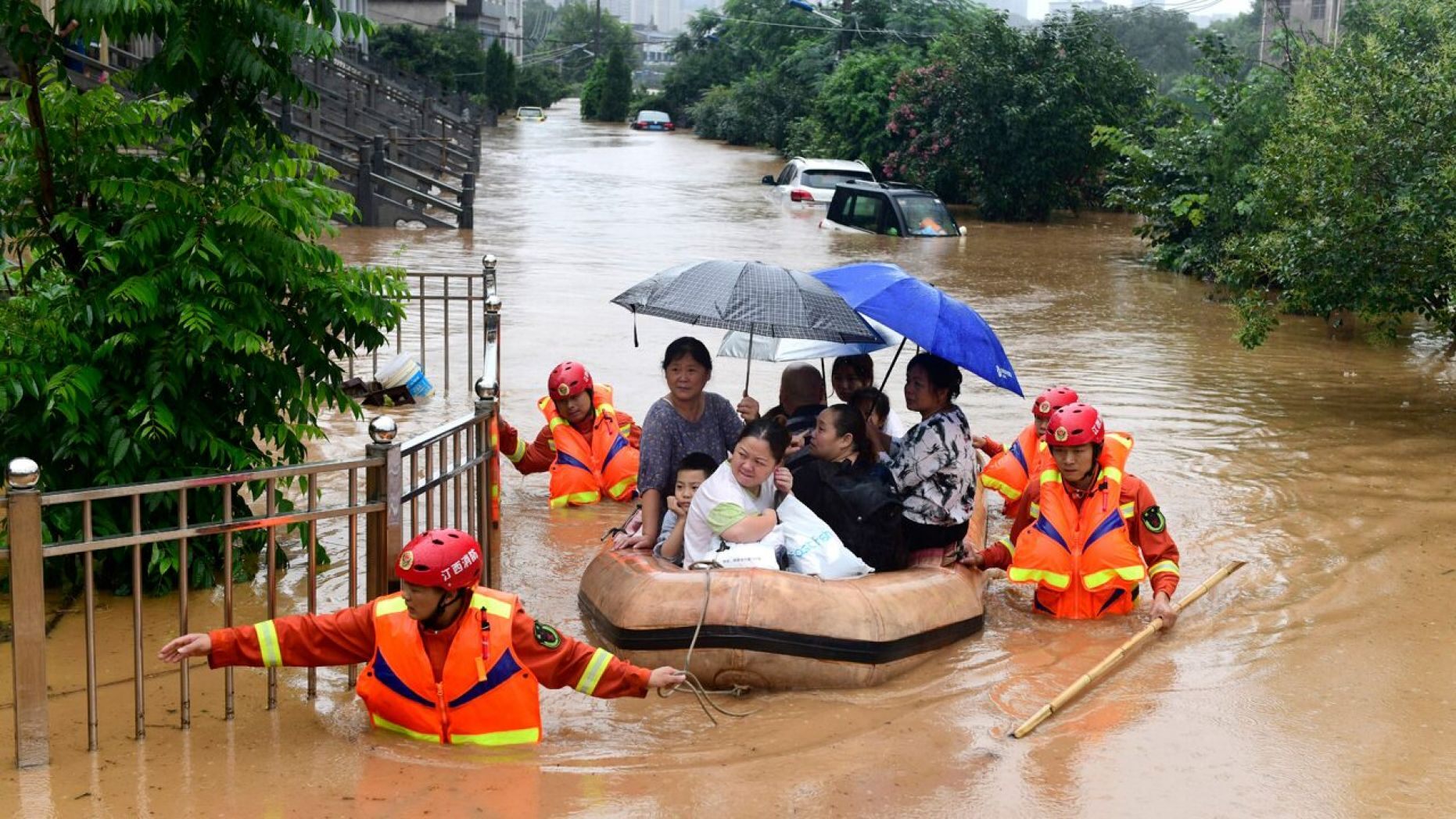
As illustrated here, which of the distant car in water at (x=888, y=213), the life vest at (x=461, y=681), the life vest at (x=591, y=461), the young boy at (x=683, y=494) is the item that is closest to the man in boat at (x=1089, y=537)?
the young boy at (x=683, y=494)

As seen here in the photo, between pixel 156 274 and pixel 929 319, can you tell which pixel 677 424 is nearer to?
pixel 929 319

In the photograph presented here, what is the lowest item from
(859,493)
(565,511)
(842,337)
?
(565,511)

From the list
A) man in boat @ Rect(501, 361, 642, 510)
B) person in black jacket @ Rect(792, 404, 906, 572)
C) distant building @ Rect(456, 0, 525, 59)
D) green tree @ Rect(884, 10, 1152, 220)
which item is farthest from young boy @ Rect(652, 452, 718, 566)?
distant building @ Rect(456, 0, 525, 59)

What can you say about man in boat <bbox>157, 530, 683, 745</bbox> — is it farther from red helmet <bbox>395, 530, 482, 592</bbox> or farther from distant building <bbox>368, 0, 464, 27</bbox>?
distant building <bbox>368, 0, 464, 27</bbox>

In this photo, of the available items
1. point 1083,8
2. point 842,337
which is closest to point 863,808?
point 842,337

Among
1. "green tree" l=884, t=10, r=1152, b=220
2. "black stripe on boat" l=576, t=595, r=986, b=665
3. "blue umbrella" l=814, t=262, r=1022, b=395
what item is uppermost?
"green tree" l=884, t=10, r=1152, b=220

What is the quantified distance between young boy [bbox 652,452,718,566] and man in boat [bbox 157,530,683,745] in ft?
5.32

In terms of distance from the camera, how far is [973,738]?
19.7ft

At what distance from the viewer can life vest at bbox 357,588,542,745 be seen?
17.4 ft

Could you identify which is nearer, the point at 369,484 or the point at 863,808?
the point at 863,808

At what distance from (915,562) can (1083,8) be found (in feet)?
91.5

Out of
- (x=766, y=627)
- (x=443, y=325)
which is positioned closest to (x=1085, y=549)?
(x=766, y=627)

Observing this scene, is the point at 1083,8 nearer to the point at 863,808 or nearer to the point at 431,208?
the point at 431,208

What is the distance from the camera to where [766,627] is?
6289 millimetres
